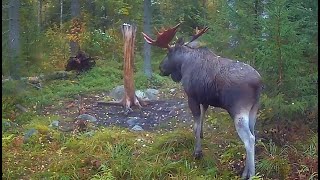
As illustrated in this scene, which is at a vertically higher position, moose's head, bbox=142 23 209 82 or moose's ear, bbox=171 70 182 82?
moose's head, bbox=142 23 209 82

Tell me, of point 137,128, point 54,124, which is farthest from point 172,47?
point 54,124

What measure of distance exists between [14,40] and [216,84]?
23.3 ft

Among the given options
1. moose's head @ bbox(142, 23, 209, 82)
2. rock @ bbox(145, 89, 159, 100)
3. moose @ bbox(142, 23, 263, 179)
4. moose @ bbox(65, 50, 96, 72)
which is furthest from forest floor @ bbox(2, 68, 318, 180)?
moose @ bbox(65, 50, 96, 72)

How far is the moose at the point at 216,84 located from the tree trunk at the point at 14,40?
4.09 metres

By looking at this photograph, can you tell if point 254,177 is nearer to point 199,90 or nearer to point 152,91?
point 199,90

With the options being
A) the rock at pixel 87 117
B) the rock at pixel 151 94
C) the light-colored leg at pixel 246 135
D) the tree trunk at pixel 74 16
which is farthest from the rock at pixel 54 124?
the tree trunk at pixel 74 16

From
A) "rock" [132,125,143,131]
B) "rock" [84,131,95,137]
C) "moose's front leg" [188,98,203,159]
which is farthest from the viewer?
"rock" [132,125,143,131]

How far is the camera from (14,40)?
480 inches

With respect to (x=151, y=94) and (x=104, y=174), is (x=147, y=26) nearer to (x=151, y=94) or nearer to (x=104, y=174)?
(x=151, y=94)

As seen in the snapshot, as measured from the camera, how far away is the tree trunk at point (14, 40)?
34.4 feet

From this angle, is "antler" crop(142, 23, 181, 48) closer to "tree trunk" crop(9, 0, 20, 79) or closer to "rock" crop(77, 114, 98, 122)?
"rock" crop(77, 114, 98, 122)

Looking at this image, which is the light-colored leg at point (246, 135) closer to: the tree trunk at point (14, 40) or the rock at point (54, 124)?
the rock at point (54, 124)

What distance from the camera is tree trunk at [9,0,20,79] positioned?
10.5 metres

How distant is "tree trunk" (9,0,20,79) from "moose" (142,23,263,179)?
4.09m
